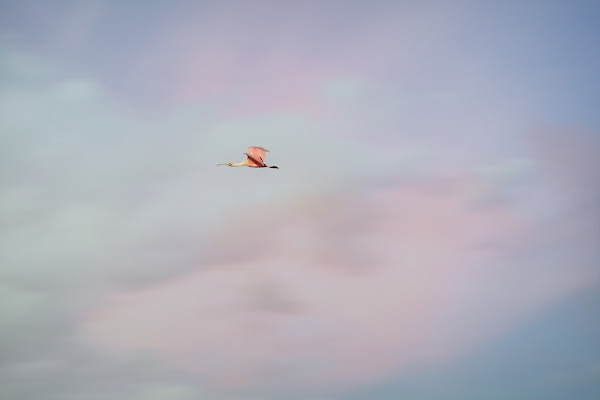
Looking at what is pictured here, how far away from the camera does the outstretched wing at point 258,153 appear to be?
189 m

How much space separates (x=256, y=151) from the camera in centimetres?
18975

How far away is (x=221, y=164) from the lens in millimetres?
199125

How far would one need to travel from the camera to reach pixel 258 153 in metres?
190

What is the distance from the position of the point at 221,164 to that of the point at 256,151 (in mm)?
13397

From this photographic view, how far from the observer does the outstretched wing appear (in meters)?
189
